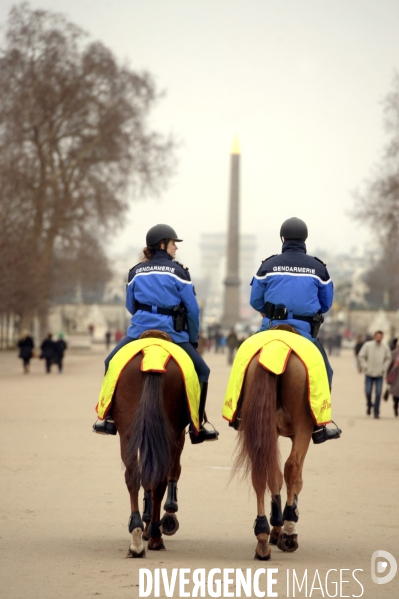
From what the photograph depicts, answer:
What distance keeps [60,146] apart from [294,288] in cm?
4107

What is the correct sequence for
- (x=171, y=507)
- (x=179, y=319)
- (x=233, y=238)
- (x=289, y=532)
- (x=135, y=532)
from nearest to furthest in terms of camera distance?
(x=135, y=532) < (x=289, y=532) < (x=179, y=319) < (x=171, y=507) < (x=233, y=238)

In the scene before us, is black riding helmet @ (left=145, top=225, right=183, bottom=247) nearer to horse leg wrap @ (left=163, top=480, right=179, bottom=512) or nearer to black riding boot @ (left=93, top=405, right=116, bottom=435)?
black riding boot @ (left=93, top=405, right=116, bottom=435)

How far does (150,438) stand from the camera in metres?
7.49

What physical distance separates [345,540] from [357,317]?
97.2 meters

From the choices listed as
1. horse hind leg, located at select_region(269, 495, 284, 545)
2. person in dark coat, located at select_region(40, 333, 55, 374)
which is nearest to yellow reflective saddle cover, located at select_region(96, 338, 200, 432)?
horse hind leg, located at select_region(269, 495, 284, 545)

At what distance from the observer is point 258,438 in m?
7.45

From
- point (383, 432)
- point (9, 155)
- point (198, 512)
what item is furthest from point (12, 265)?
point (198, 512)

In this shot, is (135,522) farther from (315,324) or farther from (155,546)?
(315,324)

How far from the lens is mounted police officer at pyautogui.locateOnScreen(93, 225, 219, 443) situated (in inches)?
316

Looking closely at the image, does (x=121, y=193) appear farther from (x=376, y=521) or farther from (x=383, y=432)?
(x=376, y=521)

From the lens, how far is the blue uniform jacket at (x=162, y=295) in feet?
26.4

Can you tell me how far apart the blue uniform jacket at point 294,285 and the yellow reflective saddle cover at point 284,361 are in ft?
1.09

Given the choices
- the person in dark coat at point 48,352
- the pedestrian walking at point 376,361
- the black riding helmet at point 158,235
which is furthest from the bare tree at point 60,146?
the black riding helmet at point 158,235

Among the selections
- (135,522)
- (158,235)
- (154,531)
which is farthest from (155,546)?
(158,235)
